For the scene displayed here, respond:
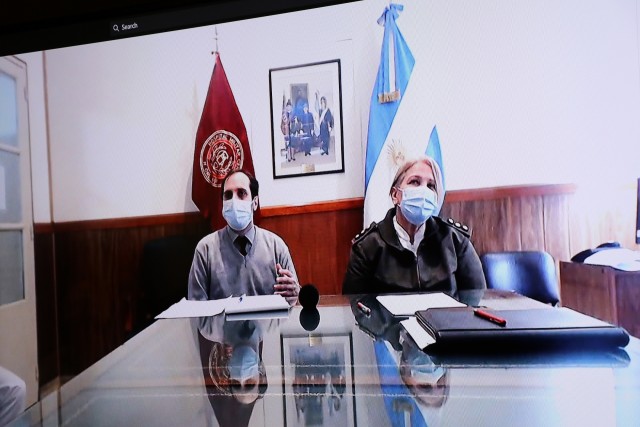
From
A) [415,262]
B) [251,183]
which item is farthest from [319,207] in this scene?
[415,262]

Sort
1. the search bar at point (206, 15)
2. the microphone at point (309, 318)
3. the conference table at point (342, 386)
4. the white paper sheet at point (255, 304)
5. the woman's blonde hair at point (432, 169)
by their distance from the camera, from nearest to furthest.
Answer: the conference table at point (342, 386)
the microphone at point (309, 318)
the white paper sheet at point (255, 304)
the search bar at point (206, 15)
the woman's blonde hair at point (432, 169)

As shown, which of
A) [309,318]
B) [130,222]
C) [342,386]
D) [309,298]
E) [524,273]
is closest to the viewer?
[342,386]

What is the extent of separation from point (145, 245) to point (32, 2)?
2.35 ft

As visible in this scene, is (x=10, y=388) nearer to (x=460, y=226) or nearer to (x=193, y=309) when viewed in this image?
(x=193, y=309)

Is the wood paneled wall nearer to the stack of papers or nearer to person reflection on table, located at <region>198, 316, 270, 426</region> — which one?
the stack of papers

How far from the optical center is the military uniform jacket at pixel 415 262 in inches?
40.5

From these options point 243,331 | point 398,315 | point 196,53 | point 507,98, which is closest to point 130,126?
point 196,53

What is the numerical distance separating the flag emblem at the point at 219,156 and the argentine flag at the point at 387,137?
39 centimetres

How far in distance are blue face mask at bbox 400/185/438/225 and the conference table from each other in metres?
0.50

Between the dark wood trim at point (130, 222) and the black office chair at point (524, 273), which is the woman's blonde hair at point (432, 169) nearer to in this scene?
the black office chair at point (524, 273)

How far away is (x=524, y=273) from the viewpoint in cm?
100

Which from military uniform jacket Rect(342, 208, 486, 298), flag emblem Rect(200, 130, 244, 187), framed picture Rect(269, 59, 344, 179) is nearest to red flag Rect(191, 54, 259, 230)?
flag emblem Rect(200, 130, 244, 187)

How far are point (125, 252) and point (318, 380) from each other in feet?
2.82

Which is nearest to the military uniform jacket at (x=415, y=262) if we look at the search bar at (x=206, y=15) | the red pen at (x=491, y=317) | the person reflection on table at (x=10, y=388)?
the red pen at (x=491, y=317)
